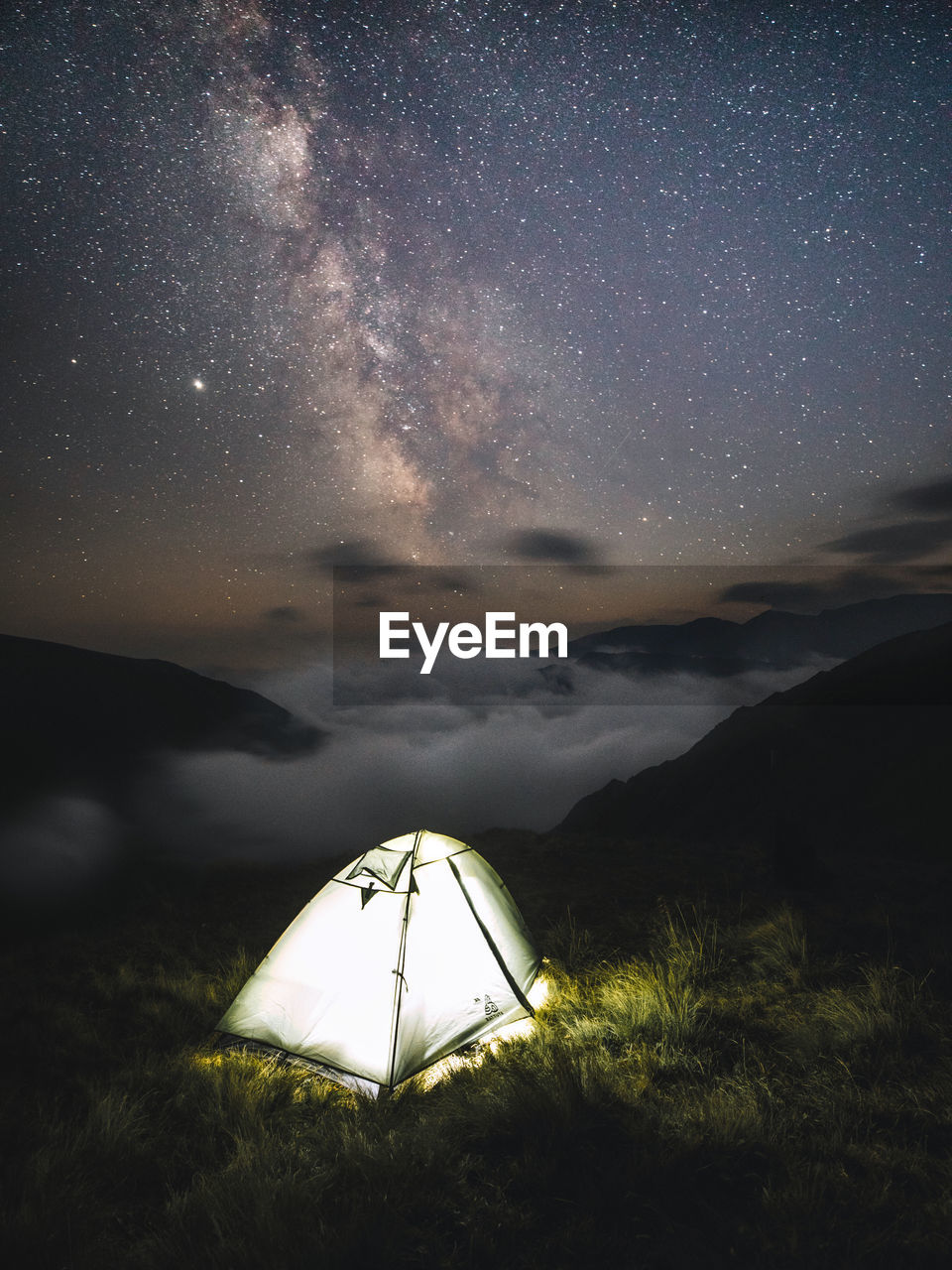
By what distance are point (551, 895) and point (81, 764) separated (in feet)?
399

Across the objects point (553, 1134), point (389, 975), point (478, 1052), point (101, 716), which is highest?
point (101, 716)

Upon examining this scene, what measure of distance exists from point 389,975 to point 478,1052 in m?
1.00

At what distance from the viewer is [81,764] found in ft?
349

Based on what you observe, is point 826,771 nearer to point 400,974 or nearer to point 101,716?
point 400,974

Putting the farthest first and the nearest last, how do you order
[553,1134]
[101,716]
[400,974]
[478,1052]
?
[101,716], [478,1052], [400,974], [553,1134]

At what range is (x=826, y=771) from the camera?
115 feet

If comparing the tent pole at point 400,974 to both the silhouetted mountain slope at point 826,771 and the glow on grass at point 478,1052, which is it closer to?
the glow on grass at point 478,1052

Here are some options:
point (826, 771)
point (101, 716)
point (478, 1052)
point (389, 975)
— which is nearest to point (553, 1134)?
point (478, 1052)

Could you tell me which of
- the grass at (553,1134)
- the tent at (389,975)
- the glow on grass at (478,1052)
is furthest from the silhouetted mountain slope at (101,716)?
the glow on grass at (478,1052)

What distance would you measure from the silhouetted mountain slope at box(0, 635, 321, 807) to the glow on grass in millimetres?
112870

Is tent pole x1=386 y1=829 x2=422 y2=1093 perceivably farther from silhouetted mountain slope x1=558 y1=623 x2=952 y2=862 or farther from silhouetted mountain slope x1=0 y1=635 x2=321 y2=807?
silhouetted mountain slope x1=0 y1=635 x2=321 y2=807

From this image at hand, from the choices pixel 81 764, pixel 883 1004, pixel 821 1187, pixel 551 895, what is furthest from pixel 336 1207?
pixel 81 764

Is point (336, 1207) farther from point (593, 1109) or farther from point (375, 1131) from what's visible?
point (593, 1109)

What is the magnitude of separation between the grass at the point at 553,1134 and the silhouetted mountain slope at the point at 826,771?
717 centimetres
